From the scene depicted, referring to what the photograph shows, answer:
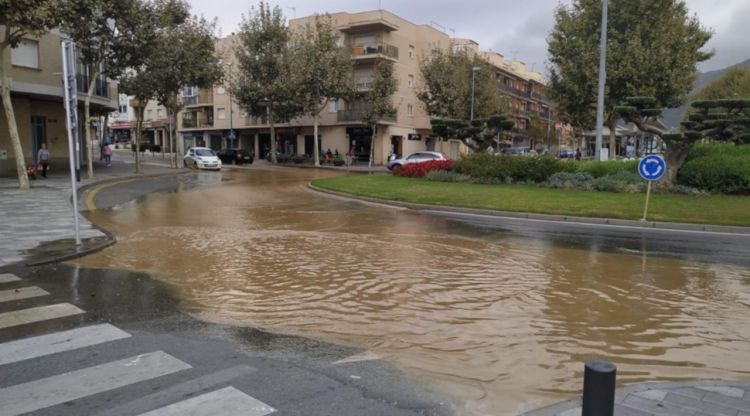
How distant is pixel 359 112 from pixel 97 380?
4689 cm

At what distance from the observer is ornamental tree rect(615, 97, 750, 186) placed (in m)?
19.0

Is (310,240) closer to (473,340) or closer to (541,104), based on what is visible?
(473,340)

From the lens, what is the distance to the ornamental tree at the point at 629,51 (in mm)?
29688

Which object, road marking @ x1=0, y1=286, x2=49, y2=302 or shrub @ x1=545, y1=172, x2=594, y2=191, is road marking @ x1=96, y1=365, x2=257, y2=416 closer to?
road marking @ x1=0, y1=286, x2=49, y2=302

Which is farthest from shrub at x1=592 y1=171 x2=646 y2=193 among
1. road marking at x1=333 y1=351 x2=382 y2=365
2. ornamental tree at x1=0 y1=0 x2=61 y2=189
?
ornamental tree at x1=0 y1=0 x2=61 y2=189

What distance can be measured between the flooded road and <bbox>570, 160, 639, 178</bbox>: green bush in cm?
1003

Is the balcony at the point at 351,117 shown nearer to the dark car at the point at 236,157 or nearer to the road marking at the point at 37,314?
the dark car at the point at 236,157

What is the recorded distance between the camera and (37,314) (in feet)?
19.0

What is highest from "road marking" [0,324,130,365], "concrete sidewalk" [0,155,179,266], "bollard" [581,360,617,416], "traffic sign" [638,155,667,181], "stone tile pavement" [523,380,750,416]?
"traffic sign" [638,155,667,181]

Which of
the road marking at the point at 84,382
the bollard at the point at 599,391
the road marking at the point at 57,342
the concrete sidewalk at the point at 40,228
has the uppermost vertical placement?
the bollard at the point at 599,391

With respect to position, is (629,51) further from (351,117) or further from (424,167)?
(351,117)

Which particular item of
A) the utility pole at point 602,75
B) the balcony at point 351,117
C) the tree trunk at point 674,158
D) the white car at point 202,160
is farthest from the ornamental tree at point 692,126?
the balcony at point 351,117

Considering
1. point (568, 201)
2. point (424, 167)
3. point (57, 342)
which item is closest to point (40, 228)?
point (57, 342)

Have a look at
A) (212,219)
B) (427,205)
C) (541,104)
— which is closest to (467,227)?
(427,205)
